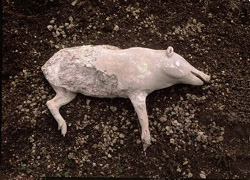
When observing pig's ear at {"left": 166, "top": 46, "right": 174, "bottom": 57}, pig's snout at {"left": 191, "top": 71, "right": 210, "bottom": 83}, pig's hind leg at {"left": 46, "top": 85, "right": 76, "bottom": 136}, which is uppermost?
pig's ear at {"left": 166, "top": 46, "right": 174, "bottom": 57}

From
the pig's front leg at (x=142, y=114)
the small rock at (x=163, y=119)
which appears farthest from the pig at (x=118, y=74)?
the small rock at (x=163, y=119)

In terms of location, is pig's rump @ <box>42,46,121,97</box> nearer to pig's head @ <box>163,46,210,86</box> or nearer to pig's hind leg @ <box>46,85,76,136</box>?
pig's hind leg @ <box>46,85,76,136</box>

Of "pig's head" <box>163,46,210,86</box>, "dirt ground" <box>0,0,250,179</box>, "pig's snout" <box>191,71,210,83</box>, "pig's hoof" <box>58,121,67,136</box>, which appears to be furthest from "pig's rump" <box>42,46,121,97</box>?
"pig's snout" <box>191,71,210,83</box>

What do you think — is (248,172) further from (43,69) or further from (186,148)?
(43,69)

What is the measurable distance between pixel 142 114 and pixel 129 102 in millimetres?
179

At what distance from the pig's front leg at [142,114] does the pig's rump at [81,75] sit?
0.42 ft

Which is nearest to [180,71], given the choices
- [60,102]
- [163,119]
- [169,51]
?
[169,51]

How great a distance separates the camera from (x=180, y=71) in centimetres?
253

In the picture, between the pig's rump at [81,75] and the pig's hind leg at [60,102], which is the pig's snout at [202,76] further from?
the pig's hind leg at [60,102]

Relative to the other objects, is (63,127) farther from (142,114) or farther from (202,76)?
(202,76)

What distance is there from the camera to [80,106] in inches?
104

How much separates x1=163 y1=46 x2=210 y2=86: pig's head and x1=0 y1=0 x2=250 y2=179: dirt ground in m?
0.08

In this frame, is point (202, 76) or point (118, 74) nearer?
point (118, 74)

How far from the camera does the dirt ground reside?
2484 mm
